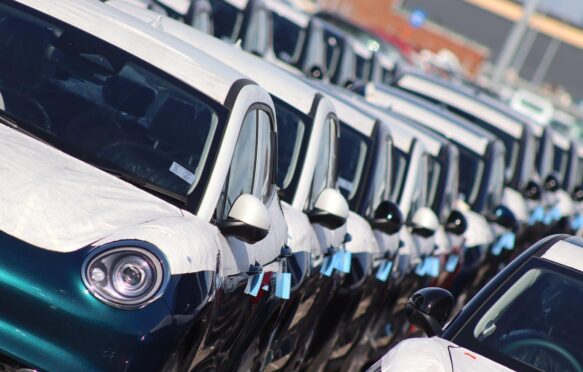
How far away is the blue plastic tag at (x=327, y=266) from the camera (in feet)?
27.7

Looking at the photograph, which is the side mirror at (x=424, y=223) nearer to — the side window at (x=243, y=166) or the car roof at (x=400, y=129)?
the car roof at (x=400, y=129)

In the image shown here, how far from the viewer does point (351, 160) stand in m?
10.2

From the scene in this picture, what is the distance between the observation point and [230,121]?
623 centimetres

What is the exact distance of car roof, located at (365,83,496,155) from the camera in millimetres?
14578

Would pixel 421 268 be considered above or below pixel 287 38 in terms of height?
above

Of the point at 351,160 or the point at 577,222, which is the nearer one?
the point at 351,160

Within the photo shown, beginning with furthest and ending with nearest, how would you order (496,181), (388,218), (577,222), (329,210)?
(577,222) < (496,181) < (388,218) < (329,210)

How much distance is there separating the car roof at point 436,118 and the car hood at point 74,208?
890cm

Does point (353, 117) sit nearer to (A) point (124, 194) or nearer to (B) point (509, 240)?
(A) point (124, 194)

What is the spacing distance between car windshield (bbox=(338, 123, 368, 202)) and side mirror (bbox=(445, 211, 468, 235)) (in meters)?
2.39

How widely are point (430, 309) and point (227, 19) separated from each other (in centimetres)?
1057

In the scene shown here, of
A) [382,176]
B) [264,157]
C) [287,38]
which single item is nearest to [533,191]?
[287,38]

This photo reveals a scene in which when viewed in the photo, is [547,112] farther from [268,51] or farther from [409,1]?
[409,1]

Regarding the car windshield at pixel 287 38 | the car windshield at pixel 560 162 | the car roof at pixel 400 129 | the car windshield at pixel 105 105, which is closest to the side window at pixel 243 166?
the car windshield at pixel 105 105
